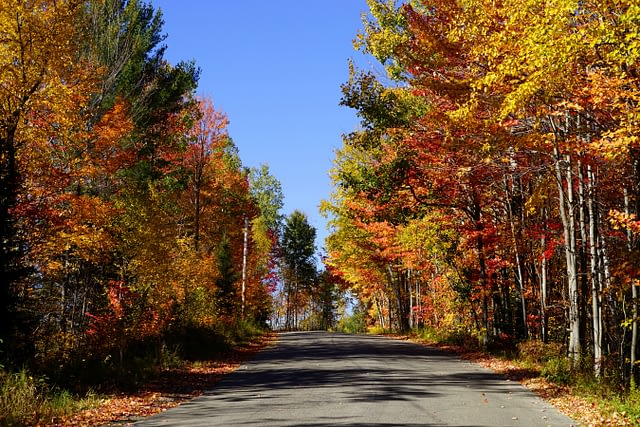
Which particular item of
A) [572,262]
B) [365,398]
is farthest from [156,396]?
[572,262]

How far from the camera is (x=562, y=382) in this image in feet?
43.5

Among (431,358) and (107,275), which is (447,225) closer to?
(431,358)

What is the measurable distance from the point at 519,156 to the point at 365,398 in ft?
24.0

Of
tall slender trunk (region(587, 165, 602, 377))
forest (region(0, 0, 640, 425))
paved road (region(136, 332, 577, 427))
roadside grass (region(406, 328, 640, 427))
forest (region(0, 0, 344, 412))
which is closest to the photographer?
paved road (region(136, 332, 577, 427))

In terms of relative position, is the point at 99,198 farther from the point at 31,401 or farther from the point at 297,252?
the point at 297,252

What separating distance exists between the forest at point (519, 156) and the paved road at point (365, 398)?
2188 mm

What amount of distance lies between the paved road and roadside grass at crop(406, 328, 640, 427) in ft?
1.52

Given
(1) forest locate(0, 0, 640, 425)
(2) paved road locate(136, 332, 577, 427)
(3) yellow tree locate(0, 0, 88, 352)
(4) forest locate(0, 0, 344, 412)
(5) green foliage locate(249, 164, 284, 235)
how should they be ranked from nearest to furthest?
(2) paved road locate(136, 332, 577, 427), (1) forest locate(0, 0, 640, 425), (3) yellow tree locate(0, 0, 88, 352), (4) forest locate(0, 0, 344, 412), (5) green foliage locate(249, 164, 284, 235)

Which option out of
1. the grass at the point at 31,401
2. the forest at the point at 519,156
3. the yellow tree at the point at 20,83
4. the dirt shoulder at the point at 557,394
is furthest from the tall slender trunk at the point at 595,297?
the yellow tree at the point at 20,83

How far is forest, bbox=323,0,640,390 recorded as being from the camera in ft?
32.1

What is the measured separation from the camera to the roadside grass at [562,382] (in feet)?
31.7

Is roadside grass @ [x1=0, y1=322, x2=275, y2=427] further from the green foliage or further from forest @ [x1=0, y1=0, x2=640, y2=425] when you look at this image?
the green foliage

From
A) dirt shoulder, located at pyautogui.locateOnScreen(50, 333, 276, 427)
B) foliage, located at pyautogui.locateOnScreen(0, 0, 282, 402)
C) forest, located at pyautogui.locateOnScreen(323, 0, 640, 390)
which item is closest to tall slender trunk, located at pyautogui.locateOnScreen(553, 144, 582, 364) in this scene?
forest, located at pyautogui.locateOnScreen(323, 0, 640, 390)

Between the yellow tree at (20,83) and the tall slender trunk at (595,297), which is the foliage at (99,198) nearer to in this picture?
the yellow tree at (20,83)
